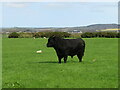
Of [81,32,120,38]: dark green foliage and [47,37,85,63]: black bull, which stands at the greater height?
[47,37,85,63]: black bull

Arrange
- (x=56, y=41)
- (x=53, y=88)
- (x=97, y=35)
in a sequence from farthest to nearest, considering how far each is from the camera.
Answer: (x=97, y=35)
(x=56, y=41)
(x=53, y=88)

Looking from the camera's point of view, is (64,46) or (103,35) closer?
(64,46)

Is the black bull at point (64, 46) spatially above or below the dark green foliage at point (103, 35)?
above

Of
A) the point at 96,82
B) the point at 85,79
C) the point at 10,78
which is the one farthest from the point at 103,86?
the point at 10,78

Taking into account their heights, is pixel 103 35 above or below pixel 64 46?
below

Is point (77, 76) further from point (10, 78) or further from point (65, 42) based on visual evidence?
point (65, 42)

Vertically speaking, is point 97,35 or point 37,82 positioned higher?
point 37,82

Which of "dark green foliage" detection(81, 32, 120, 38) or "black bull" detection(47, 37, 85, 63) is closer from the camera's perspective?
"black bull" detection(47, 37, 85, 63)

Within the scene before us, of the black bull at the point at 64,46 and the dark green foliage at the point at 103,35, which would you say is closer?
the black bull at the point at 64,46

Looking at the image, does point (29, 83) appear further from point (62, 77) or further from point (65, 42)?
point (65, 42)

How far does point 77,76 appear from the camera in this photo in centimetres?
1432

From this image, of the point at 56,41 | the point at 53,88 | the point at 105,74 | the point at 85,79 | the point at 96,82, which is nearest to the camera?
the point at 53,88

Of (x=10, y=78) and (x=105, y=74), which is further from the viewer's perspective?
(x=105, y=74)

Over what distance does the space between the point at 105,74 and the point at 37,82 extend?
12.7 feet
